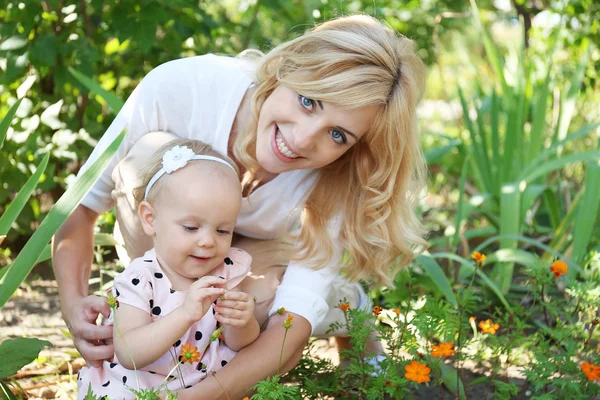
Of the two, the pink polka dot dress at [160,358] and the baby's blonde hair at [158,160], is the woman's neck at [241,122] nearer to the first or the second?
the baby's blonde hair at [158,160]

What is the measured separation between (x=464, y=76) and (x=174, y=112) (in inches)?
240

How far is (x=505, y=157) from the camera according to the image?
302 cm

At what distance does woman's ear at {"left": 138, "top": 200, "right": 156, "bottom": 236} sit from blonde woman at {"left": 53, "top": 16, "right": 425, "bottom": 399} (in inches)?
7.7

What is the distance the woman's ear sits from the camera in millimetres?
1734

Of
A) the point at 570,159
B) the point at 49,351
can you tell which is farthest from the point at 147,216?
the point at 570,159

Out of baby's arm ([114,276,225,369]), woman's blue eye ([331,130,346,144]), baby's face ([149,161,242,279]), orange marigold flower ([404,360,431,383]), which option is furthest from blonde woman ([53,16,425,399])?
orange marigold flower ([404,360,431,383])

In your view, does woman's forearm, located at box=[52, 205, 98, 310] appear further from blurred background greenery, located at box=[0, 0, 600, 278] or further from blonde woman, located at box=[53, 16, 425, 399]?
blurred background greenery, located at box=[0, 0, 600, 278]

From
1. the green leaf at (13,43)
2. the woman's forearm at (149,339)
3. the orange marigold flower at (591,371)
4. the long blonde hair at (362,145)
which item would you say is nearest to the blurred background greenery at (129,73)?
the green leaf at (13,43)

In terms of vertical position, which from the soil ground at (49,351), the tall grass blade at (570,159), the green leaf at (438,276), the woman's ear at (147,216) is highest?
the woman's ear at (147,216)

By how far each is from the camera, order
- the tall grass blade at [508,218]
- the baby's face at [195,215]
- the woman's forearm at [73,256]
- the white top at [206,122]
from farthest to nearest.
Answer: the tall grass blade at [508,218], the white top at [206,122], the woman's forearm at [73,256], the baby's face at [195,215]

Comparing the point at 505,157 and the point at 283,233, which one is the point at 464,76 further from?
the point at 283,233

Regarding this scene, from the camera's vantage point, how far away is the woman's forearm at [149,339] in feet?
5.12

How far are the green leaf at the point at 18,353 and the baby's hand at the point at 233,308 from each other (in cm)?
34

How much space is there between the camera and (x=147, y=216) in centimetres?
175
